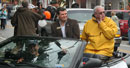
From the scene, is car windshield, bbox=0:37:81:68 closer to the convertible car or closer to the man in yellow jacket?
the convertible car

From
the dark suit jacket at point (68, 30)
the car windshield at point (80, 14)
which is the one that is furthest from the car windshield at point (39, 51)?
the car windshield at point (80, 14)

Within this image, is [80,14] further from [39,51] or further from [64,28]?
[39,51]

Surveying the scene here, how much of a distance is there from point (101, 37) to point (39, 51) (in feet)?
4.16

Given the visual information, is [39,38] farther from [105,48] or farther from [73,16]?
[73,16]

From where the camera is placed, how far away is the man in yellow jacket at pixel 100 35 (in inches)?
218

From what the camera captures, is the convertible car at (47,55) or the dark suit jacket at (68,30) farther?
the dark suit jacket at (68,30)

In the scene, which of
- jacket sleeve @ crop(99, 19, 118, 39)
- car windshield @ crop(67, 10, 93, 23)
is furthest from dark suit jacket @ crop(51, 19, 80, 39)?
car windshield @ crop(67, 10, 93, 23)

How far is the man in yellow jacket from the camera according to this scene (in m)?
5.53

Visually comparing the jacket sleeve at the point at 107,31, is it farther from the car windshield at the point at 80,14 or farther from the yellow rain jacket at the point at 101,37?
the car windshield at the point at 80,14

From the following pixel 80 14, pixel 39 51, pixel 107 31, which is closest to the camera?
pixel 39 51

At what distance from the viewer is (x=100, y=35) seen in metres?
5.63

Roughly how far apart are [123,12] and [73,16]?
20.4 ft

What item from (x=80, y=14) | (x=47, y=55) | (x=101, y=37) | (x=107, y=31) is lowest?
(x=80, y=14)

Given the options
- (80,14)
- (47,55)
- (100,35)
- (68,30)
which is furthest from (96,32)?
(80,14)
